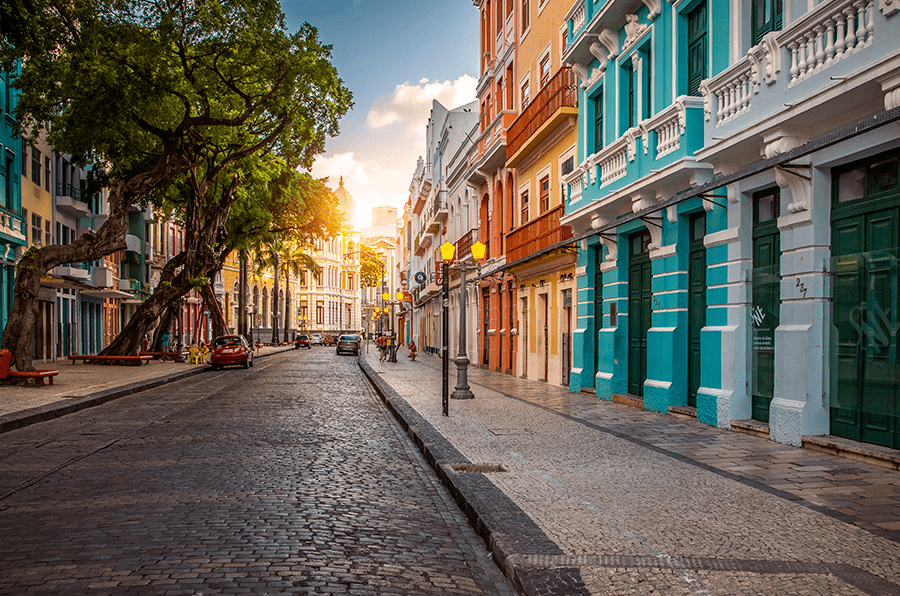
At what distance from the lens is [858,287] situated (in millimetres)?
8531

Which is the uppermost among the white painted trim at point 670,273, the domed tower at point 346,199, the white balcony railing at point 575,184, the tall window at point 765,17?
the domed tower at point 346,199

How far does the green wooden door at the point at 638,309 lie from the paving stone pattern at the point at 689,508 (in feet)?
12.3

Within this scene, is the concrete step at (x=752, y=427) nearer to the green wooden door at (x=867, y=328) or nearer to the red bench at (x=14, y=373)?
the green wooden door at (x=867, y=328)

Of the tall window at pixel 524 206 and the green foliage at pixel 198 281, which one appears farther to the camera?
the green foliage at pixel 198 281

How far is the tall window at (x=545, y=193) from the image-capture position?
Answer: 21983 millimetres

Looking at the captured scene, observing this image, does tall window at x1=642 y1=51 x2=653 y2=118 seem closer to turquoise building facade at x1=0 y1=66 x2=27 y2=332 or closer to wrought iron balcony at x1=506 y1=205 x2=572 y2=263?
wrought iron balcony at x1=506 y1=205 x2=572 y2=263

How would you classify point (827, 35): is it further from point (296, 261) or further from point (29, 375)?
point (296, 261)

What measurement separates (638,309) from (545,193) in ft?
25.0

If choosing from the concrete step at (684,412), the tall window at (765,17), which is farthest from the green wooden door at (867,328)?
the concrete step at (684,412)

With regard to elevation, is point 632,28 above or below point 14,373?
above

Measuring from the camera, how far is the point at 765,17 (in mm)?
10547

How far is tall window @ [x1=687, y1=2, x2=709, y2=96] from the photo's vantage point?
1247 centimetres

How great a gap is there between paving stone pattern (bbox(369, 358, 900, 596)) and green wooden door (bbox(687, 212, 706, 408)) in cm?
167

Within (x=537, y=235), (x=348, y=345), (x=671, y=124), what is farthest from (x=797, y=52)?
(x=348, y=345)
